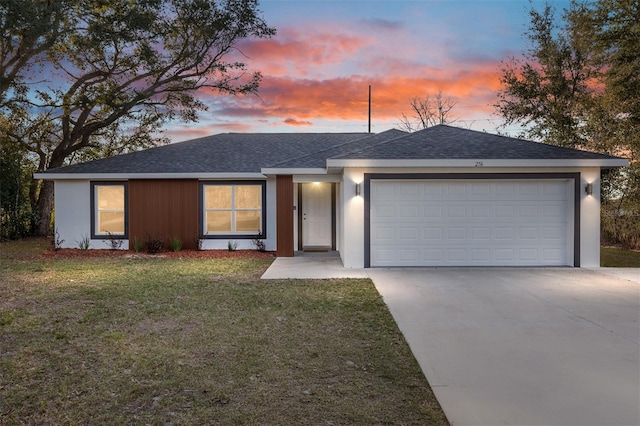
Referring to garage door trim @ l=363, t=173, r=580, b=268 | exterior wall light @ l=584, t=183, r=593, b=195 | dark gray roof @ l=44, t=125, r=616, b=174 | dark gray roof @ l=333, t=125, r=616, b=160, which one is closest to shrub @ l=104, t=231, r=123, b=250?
dark gray roof @ l=44, t=125, r=616, b=174

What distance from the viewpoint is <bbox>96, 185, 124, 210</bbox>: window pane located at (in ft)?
46.9

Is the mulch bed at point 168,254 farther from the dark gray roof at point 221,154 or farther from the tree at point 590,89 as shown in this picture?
the tree at point 590,89

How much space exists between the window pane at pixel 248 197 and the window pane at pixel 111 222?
3.91m

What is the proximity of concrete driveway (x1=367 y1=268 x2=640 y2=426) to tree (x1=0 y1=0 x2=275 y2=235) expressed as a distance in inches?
537

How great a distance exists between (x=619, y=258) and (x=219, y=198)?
12.3 metres

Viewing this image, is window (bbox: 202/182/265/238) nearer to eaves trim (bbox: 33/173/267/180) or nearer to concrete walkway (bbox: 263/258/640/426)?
eaves trim (bbox: 33/173/267/180)

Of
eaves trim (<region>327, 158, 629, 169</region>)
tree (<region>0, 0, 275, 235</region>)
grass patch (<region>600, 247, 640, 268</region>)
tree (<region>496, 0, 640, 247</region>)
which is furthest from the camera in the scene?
tree (<region>0, 0, 275, 235</region>)

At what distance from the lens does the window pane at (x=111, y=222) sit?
47.0 ft

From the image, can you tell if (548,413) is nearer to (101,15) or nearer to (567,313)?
(567,313)

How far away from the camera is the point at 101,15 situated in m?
16.6

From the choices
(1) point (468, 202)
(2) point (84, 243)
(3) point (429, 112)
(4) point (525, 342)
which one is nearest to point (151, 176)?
(2) point (84, 243)

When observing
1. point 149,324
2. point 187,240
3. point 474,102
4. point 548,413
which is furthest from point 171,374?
point 474,102

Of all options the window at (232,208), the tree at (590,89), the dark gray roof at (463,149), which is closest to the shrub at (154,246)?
the window at (232,208)

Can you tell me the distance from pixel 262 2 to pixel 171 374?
1652 centimetres
